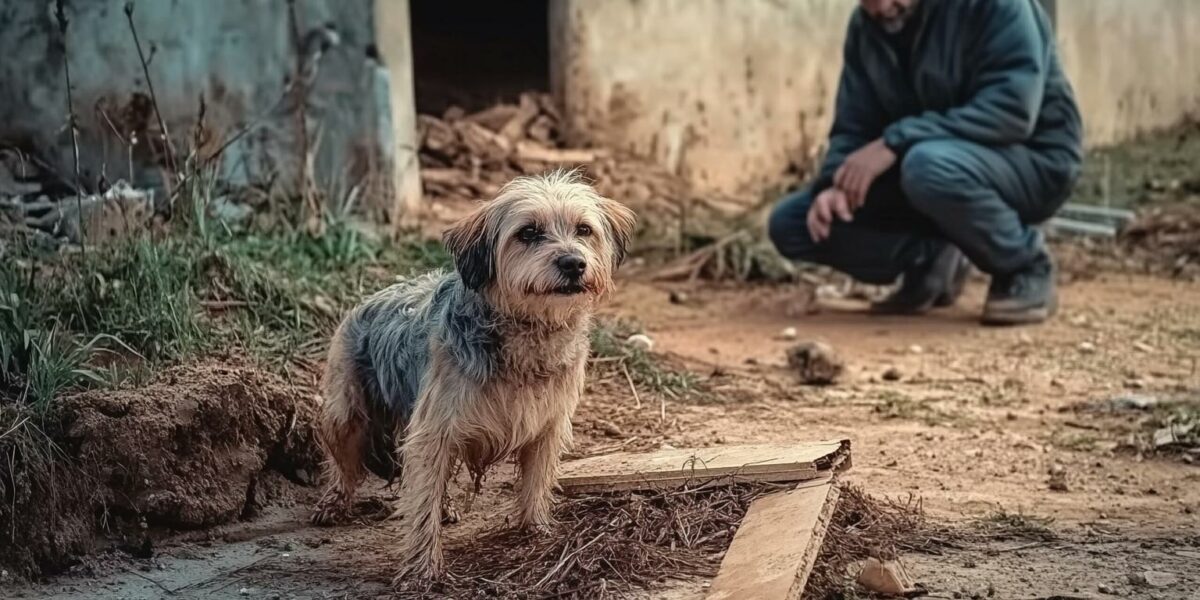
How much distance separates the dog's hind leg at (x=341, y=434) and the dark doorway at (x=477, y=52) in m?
6.76

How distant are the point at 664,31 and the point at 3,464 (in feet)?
24.2

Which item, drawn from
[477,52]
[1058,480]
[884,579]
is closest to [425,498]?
[884,579]

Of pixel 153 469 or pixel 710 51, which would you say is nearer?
pixel 153 469

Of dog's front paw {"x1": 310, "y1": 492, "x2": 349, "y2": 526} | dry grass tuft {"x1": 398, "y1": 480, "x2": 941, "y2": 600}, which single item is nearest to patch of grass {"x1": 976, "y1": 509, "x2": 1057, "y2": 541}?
dry grass tuft {"x1": 398, "y1": 480, "x2": 941, "y2": 600}

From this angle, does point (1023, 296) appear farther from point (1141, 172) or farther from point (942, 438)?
point (1141, 172)

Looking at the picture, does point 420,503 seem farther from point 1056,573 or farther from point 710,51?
point 710,51

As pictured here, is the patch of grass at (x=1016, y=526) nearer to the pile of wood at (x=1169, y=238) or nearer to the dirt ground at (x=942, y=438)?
the dirt ground at (x=942, y=438)

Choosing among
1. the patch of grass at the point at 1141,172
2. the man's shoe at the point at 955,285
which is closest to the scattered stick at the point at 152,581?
the man's shoe at the point at 955,285

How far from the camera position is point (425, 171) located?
10086 mm

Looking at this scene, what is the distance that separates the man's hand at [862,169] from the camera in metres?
7.88

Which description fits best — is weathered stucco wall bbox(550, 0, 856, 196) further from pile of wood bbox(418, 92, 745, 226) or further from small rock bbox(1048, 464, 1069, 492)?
small rock bbox(1048, 464, 1069, 492)

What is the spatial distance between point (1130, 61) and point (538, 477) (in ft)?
32.8

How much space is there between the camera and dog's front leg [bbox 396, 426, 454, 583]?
13.9 ft

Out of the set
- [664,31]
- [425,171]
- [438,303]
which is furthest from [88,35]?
[438,303]
